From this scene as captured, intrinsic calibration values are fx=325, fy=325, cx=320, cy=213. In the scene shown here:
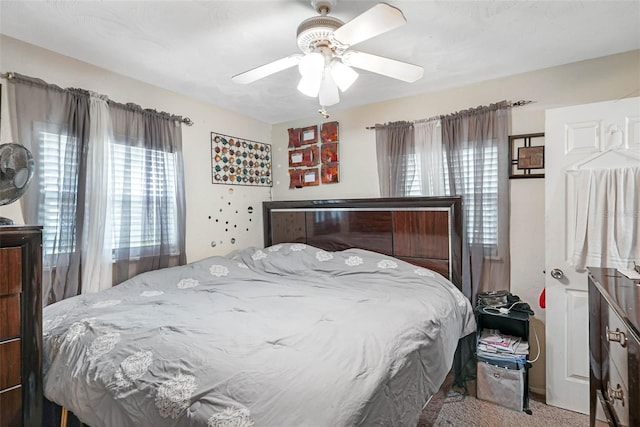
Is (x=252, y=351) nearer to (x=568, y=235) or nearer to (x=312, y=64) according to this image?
(x=312, y=64)

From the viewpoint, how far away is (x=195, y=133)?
10.3ft

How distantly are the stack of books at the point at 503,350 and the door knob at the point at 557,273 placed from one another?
0.53 meters

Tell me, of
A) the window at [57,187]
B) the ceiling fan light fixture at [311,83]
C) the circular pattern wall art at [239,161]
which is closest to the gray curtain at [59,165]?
the window at [57,187]

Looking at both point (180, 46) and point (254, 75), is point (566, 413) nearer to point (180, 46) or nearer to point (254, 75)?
point (254, 75)

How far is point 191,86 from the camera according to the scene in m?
2.79

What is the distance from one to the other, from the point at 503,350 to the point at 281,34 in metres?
2.60

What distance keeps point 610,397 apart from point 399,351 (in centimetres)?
73

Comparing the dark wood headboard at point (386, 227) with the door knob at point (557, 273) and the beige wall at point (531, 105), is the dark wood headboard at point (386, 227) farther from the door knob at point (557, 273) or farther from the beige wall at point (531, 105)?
the door knob at point (557, 273)

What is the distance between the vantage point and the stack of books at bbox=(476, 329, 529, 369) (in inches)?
89.0

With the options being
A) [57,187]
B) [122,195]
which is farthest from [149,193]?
[57,187]

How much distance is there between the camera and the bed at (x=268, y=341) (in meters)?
1.07

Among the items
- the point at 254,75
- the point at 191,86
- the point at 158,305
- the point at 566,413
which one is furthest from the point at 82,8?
the point at 566,413

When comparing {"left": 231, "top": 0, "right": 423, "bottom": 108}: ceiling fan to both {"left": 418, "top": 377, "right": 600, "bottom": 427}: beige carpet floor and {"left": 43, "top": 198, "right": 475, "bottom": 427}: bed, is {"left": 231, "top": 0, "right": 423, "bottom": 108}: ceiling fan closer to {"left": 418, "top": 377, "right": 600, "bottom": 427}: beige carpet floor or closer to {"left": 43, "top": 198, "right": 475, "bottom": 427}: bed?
{"left": 43, "top": 198, "right": 475, "bottom": 427}: bed

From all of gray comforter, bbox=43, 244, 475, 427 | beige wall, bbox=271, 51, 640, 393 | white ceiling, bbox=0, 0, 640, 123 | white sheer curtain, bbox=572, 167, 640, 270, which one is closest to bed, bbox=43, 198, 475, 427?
gray comforter, bbox=43, 244, 475, 427
